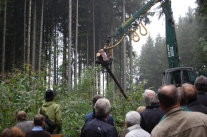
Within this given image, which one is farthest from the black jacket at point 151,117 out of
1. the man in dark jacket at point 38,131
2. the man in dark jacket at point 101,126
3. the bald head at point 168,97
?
the bald head at point 168,97

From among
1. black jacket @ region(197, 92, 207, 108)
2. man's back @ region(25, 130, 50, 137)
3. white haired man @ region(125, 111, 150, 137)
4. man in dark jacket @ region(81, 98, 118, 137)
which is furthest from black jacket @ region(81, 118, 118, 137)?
black jacket @ region(197, 92, 207, 108)

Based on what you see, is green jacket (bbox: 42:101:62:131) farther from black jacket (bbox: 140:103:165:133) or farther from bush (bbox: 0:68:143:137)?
black jacket (bbox: 140:103:165:133)

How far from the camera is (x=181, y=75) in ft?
29.6

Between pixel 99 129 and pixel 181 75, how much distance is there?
5998 mm

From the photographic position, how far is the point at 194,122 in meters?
2.41

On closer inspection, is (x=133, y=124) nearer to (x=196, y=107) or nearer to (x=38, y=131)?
(x=196, y=107)

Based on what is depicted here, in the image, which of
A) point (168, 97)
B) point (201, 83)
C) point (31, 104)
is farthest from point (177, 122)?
point (31, 104)

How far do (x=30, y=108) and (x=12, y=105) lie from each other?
0.52 metres

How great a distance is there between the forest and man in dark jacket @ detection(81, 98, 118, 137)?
329 centimetres

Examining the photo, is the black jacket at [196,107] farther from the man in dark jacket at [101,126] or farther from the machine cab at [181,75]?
the machine cab at [181,75]

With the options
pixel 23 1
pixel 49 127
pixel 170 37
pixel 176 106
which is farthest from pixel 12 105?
pixel 23 1

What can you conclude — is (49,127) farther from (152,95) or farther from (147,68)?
(147,68)

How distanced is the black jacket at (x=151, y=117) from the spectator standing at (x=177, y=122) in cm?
193

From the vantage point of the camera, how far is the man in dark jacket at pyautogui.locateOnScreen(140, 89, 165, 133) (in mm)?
4426
